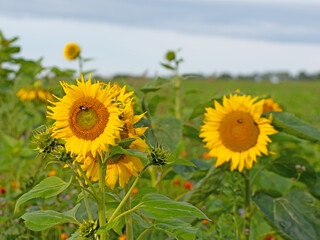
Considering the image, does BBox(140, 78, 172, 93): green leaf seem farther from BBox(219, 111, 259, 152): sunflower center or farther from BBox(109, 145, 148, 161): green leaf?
BBox(109, 145, 148, 161): green leaf

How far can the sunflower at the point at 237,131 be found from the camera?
2.21 m

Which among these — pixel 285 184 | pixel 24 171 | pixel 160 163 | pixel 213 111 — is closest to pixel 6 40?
pixel 24 171

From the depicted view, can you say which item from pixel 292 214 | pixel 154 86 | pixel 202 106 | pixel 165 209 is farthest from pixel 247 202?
pixel 165 209

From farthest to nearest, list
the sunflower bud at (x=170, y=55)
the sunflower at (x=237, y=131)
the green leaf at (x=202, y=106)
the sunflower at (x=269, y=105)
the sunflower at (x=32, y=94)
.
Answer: the sunflower at (x=32, y=94)
the sunflower bud at (x=170, y=55)
the sunflower at (x=269, y=105)
the green leaf at (x=202, y=106)
the sunflower at (x=237, y=131)

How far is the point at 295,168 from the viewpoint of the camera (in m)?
2.37

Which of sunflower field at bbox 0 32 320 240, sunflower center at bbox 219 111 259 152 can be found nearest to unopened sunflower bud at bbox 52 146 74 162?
sunflower field at bbox 0 32 320 240

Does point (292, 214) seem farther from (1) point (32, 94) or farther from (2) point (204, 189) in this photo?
(1) point (32, 94)

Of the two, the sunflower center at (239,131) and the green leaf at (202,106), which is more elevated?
the green leaf at (202,106)

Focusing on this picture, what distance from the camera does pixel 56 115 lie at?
54.7 inches

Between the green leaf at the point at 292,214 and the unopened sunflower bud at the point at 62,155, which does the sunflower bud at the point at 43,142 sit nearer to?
the unopened sunflower bud at the point at 62,155

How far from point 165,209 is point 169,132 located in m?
0.86

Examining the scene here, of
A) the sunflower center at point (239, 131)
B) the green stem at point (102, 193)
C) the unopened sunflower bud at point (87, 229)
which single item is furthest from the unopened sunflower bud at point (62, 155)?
the sunflower center at point (239, 131)

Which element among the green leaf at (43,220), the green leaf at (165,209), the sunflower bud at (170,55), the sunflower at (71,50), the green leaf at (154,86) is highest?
the sunflower at (71,50)

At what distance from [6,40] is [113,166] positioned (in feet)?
10.3
